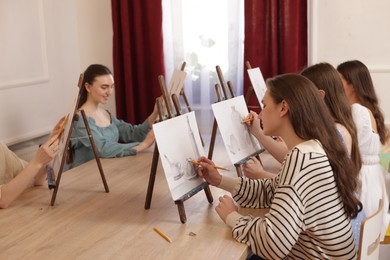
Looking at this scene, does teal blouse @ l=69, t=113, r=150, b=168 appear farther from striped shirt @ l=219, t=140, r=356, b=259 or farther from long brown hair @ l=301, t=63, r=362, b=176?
striped shirt @ l=219, t=140, r=356, b=259

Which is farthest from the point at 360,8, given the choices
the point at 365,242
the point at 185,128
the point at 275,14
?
the point at 365,242

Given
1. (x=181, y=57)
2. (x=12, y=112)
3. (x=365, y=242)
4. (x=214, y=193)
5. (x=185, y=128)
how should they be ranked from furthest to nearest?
(x=181, y=57) < (x=12, y=112) < (x=214, y=193) < (x=185, y=128) < (x=365, y=242)

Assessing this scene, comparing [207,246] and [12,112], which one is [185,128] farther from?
[12,112]

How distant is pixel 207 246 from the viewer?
155cm

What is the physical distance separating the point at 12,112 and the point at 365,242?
7.39 feet

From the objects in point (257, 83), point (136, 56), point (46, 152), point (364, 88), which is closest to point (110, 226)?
point (46, 152)

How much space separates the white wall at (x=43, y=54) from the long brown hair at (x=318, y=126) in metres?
1.95

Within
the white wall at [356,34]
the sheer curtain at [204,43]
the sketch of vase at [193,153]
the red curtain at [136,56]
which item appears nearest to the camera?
the sketch of vase at [193,153]

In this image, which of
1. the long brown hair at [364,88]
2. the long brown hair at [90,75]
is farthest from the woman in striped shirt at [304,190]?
the long brown hair at [90,75]

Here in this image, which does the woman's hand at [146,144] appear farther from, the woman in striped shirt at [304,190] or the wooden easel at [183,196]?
the woman in striped shirt at [304,190]

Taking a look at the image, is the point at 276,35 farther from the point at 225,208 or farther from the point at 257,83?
the point at 225,208

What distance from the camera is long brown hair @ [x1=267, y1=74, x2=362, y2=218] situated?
154 centimetres

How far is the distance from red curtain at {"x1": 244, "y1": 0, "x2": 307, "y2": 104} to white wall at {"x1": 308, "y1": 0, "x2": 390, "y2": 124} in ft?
0.29

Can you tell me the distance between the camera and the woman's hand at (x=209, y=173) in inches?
73.9
